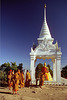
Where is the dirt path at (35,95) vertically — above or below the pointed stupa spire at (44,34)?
below

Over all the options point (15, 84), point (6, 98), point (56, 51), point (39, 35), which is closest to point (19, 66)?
point (39, 35)

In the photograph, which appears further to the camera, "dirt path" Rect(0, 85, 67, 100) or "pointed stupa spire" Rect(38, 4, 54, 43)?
"pointed stupa spire" Rect(38, 4, 54, 43)

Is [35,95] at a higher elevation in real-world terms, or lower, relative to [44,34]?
lower

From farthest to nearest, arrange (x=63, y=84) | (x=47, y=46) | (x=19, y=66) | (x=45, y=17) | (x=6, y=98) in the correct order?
(x=19, y=66) < (x=45, y=17) < (x=47, y=46) < (x=63, y=84) < (x=6, y=98)

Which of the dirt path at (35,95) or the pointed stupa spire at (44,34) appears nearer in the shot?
the dirt path at (35,95)

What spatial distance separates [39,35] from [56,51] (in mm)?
4954

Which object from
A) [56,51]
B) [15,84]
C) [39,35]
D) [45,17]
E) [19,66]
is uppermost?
[45,17]

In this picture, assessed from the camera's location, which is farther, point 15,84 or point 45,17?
point 45,17

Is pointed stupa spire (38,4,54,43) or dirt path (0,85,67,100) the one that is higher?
pointed stupa spire (38,4,54,43)

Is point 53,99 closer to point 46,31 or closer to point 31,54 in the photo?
point 31,54

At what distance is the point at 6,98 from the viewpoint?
8805 millimetres

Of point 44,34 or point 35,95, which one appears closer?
point 35,95

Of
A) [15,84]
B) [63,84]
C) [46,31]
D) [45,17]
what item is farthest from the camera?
Result: [45,17]

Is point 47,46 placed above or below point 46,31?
below
